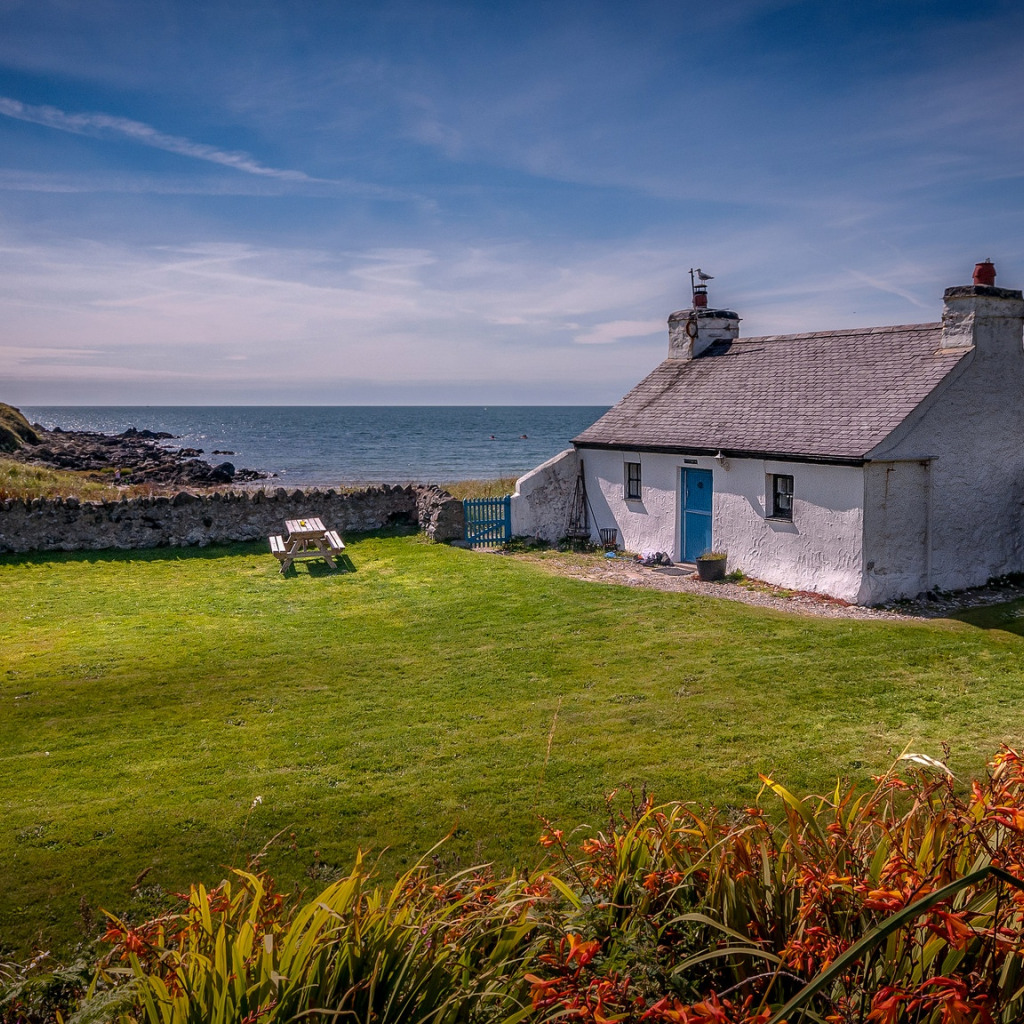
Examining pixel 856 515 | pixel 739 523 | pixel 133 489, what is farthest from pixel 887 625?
pixel 133 489

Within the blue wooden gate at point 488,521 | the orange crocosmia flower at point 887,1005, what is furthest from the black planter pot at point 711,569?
the orange crocosmia flower at point 887,1005

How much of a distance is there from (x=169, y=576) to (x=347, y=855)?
1303 cm

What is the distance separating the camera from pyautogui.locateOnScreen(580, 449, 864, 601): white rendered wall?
15.7m

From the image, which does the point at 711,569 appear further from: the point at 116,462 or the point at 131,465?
the point at 116,462

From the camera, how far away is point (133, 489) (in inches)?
1184

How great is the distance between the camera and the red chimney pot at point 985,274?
1599cm

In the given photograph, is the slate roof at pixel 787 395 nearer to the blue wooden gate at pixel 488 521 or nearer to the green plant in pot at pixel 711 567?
the green plant in pot at pixel 711 567

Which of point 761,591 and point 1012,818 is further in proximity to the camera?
point 761,591

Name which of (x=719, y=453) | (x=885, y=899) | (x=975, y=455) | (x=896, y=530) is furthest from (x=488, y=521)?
(x=885, y=899)

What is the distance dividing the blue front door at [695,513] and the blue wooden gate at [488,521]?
497 cm

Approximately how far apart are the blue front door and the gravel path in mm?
575

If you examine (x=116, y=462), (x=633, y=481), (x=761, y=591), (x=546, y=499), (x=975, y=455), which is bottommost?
(x=761, y=591)

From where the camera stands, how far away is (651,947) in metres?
3.00

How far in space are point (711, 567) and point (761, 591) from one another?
1.35m
